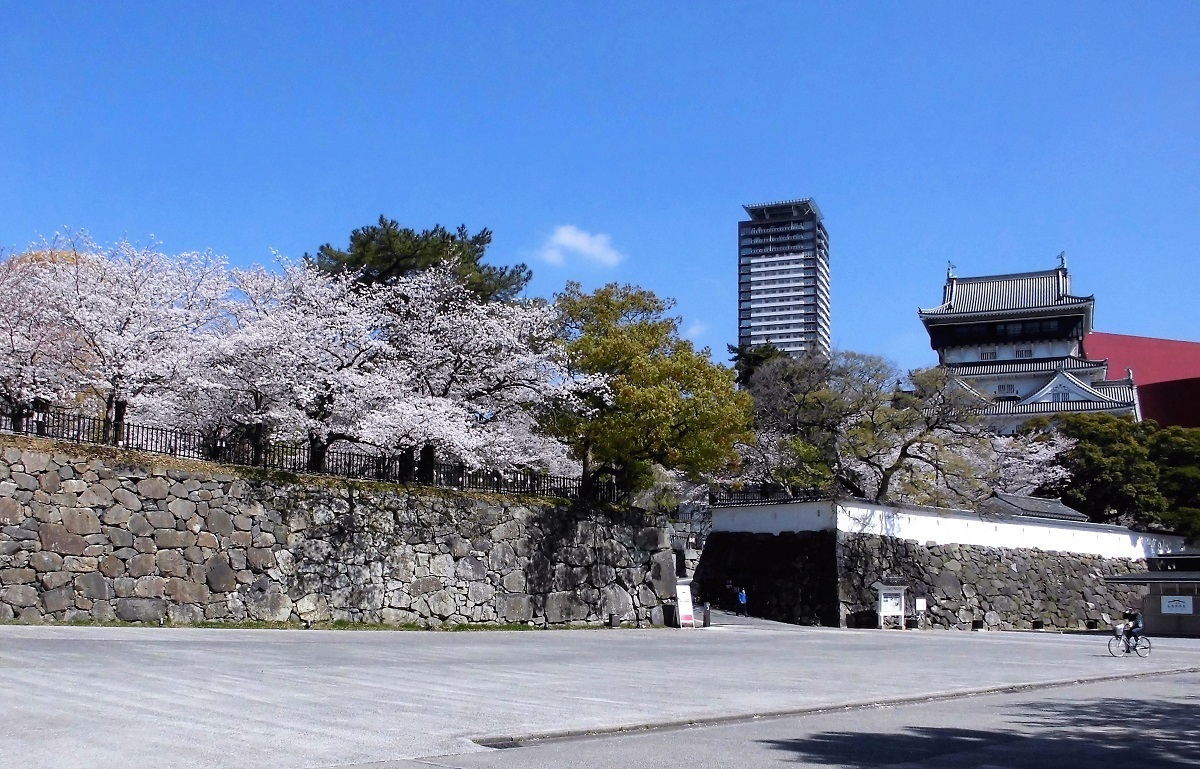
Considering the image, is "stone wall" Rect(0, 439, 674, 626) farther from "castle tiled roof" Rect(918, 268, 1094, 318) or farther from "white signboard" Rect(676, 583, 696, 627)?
"castle tiled roof" Rect(918, 268, 1094, 318)

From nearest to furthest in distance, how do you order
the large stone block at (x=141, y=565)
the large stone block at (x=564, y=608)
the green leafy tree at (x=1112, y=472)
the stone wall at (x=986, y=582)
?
the large stone block at (x=141, y=565), the large stone block at (x=564, y=608), the stone wall at (x=986, y=582), the green leafy tree at (x=1112, y=472)

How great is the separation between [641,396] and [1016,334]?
52.9m

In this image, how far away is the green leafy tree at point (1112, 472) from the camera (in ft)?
148

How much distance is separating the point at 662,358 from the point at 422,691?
1716 centimetres

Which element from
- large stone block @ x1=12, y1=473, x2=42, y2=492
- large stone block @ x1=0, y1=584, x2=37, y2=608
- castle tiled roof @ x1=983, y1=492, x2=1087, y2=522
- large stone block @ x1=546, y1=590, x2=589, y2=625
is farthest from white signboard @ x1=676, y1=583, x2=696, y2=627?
castle tiled roof @ x1=983, y1=492, x2=1087, y2=522

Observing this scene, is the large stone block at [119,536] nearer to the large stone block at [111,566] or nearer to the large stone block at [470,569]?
the large stone block at [111,566]

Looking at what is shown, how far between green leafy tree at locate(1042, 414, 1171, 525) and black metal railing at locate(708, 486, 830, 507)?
1690 centimetres

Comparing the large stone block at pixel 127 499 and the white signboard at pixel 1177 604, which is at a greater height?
the large stone block at pixel 127 499

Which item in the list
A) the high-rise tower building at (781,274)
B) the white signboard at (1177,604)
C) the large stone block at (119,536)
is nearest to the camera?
the large stone block at (119,536)

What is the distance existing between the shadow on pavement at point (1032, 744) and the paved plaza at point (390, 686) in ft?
5.74

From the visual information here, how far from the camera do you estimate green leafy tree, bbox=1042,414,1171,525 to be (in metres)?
45.0

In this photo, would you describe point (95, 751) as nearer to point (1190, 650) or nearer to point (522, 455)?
point (522, 455)

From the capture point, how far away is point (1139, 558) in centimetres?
4331

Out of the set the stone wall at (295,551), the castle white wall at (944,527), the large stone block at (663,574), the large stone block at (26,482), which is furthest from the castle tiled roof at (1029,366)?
the large stone block at (26,482)
